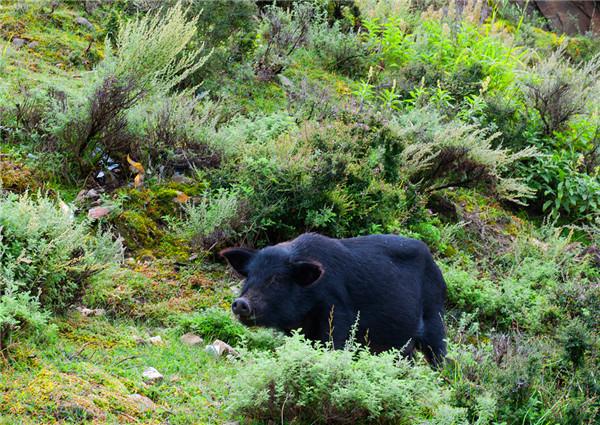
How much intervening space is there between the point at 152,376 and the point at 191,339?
0.94 metres

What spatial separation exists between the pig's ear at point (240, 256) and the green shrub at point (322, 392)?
1288 mm

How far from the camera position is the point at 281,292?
19.6 ft

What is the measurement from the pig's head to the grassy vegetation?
41 centimetres

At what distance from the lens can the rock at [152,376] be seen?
534 centimetres

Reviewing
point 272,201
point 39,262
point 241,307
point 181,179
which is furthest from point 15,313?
point 181,179

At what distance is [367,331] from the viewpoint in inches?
233

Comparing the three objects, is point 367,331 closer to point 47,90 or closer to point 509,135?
point 47,90

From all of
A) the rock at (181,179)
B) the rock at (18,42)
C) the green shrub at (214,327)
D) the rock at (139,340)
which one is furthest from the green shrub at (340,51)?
the rock at (139,340)

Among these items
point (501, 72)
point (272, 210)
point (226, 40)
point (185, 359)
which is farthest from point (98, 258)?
point (501, 72)

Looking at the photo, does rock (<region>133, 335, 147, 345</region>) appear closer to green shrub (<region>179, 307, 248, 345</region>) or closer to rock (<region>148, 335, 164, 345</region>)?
rock (<region>148, 335, 164, 345</region>)

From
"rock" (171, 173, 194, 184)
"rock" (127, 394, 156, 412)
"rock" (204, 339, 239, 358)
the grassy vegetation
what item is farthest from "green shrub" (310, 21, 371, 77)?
"rock" (127, 394, 156, 412)

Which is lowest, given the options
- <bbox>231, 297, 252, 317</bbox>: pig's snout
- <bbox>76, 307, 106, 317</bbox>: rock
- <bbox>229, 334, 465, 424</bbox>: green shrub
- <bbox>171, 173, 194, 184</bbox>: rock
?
<bbox>171, 173, 194, 184</bbox>: rock

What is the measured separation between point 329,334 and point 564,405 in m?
1.62

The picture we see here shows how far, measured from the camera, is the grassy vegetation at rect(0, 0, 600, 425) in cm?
511
